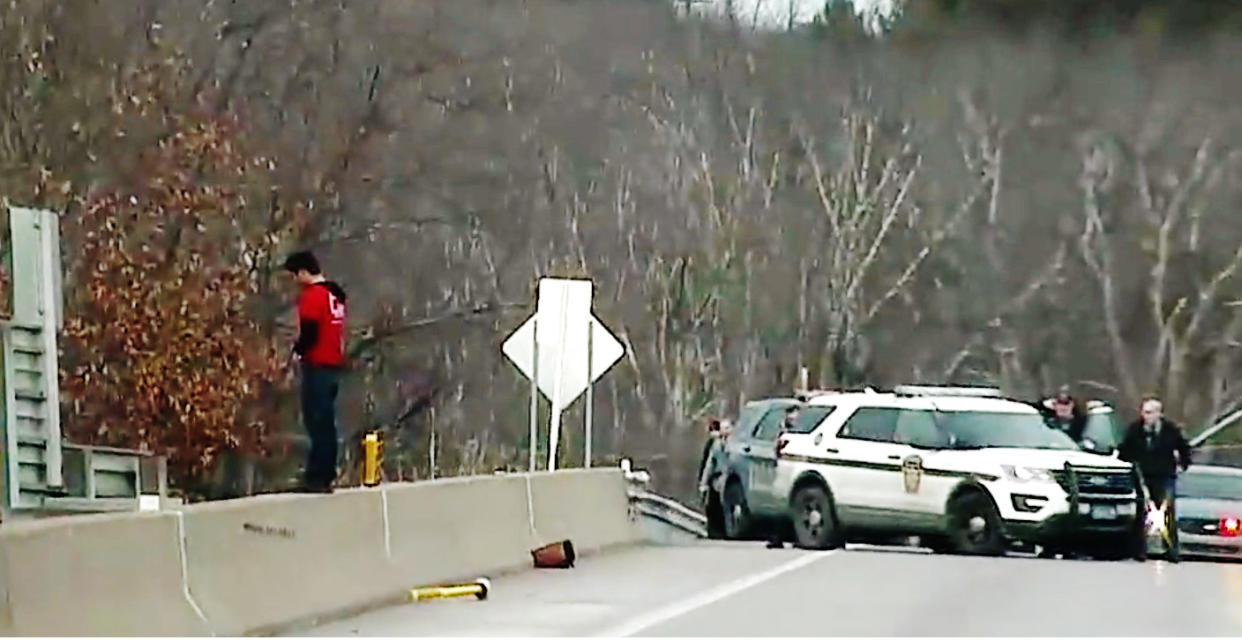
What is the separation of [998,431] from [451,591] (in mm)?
10108

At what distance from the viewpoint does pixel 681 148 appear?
60.9 m

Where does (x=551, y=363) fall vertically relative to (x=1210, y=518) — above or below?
above

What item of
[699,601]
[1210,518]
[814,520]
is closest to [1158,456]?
[814,520]

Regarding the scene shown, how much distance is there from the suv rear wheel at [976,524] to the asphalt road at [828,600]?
1.39 metres

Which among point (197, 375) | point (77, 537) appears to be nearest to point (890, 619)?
point (77, 537)

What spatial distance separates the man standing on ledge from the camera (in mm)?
17203

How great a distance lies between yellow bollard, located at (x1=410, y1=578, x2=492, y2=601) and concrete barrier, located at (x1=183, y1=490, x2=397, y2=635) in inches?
9.0

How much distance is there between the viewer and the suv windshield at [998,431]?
26.5 m

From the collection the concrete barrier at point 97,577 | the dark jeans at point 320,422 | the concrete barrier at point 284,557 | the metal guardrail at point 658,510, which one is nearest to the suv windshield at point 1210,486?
the metal guardrail at point 658,510

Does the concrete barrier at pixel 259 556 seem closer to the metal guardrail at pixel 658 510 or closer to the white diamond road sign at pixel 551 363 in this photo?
the metal guardrail at pixel 658 510

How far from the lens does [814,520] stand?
2712 centimetres

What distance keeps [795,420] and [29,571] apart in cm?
1649

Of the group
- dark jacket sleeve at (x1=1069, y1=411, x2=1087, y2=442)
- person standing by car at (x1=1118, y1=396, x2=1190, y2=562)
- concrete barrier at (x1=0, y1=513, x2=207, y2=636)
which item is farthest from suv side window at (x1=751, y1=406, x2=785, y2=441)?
concrete barrier at (x1=0, y1=513, x2=207, y2=636)

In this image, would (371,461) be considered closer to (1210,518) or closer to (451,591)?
(451,591)
